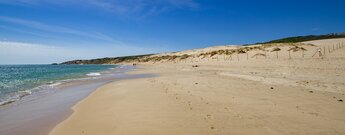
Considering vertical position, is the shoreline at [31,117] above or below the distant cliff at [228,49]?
below

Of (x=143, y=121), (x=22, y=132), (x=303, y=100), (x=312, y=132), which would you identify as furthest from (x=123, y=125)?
(x=303, y=100)

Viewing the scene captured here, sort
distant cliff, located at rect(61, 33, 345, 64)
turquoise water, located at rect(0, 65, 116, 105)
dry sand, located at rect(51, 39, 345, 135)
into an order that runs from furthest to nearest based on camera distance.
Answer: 1. distant cliff, located at rect(61, 33, 345, 64)
2. turquoise water, located at rect(0, 65, 116, 105)
3. dry sand, located at rect(51, 39, 345, 135)

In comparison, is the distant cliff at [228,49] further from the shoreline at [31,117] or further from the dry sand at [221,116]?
the shoreline at [31,117]

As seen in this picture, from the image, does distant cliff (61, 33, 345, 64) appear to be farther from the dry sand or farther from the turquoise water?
the dry sand

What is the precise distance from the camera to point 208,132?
5.25 m

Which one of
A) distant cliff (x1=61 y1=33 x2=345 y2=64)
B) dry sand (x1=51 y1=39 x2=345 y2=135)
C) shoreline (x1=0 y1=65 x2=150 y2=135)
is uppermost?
distant cliff (x1=61 y1=33 x2=345 y2=64)

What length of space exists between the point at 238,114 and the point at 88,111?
5.15 meters

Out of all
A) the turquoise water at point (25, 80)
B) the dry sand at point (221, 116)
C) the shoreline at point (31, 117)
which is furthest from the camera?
the turquoise water at point (25, 80)

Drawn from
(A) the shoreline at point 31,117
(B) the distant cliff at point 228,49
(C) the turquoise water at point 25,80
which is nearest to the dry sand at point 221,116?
(A) the shoreline at point 31,117

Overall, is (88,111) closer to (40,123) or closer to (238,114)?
(40,123)

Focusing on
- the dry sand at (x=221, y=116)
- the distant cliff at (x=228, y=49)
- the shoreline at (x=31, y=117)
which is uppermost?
the distant cliff at (x=228, y=49)

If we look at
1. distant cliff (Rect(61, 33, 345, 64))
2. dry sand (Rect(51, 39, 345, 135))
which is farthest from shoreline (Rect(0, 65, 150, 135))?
distant cliff (Rect(61, 33, 345, 64))

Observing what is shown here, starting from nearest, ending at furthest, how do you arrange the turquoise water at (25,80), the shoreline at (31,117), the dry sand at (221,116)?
the dry sand at (221,116) → the shoreline at (31,117) → the turquoise water at (25,80)

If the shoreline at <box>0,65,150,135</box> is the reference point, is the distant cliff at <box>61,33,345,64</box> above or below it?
above
